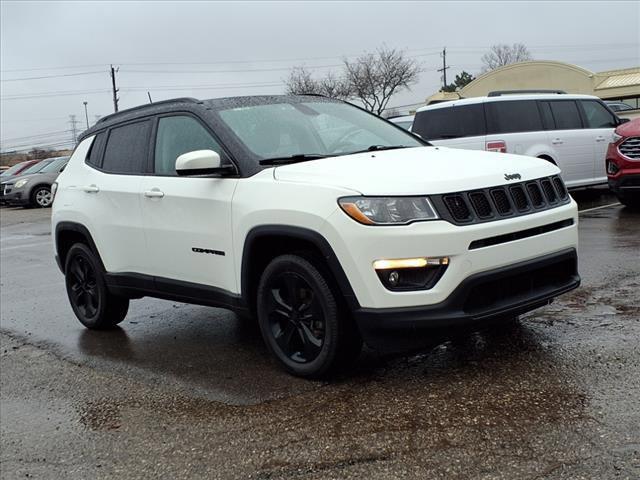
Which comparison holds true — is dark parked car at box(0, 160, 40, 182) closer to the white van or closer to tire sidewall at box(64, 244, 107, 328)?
the white van

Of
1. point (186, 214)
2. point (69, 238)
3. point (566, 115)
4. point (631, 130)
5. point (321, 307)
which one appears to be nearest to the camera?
point (321, 307)

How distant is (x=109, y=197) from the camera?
17.9 feet

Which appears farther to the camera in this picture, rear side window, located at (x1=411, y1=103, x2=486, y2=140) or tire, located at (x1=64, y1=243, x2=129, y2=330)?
rear side window, located at (x1=411, y1=103, x2=486, y2=140)

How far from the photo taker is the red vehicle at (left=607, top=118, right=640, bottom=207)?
9.54 meters

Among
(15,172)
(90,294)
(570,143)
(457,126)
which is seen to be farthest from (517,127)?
(15,172)

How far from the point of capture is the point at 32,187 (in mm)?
23078

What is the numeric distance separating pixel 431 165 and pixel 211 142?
1562mm

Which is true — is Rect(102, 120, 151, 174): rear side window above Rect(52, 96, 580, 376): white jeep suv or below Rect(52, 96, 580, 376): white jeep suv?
above

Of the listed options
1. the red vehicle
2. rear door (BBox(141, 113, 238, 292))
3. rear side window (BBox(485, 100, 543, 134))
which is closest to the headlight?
rear door (BBox(141, 113, 238, 292))

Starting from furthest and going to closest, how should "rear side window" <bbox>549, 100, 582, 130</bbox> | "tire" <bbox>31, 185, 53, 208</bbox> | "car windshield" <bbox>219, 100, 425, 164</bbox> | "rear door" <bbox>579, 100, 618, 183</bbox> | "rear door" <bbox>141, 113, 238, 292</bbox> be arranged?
1. "tire" <bbox>31, 185, 53, 208</bbox>
2. "rear door" <bbox>579, 100, 618, 183</bbox>
3. "rear side window" <bbox>549, 100, 582, 130</bbox>
4. "car windshield" <bbox>219, 100, 425, 164</bbox>
5. "rear door" <bbox>141, 113, 238, 292</bbox>

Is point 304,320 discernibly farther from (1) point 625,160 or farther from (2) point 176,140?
(1) point 625,160

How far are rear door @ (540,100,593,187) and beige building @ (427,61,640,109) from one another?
27.8 metres

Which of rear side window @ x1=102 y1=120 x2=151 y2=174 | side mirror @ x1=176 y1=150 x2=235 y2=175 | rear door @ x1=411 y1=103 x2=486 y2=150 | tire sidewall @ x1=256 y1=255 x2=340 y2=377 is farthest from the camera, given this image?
rear door @ x1=411 y1=103 x2=486 y2=150

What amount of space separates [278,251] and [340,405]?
3.42 ft
